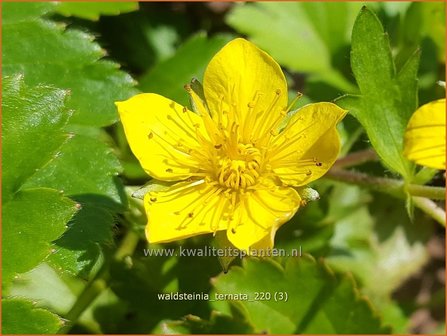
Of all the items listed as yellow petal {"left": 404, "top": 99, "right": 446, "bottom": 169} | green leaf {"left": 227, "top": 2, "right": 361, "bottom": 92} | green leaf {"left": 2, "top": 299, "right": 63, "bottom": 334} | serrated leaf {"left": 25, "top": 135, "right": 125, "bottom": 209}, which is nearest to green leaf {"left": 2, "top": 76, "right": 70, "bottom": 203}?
serrated leaf {"left": 25, "top": 135, "right": 125, "bottom": 209}

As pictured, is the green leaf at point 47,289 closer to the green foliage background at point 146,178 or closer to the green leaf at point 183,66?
the green foliage background at point 146,178

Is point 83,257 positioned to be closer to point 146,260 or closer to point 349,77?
point 146,260

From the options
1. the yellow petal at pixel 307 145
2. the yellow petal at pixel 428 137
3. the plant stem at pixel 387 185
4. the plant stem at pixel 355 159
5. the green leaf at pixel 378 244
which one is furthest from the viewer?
the green leaf at pixel 378 244

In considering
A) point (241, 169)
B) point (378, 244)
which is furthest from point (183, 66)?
point (378, 244)

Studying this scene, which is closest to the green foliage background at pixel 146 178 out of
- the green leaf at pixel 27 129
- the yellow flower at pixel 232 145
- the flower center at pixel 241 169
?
the green leaf at pixel 27 129

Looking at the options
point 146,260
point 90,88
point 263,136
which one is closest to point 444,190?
point 263,136

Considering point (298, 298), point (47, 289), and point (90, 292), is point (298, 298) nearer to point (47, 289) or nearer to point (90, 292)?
point (90, 292)
